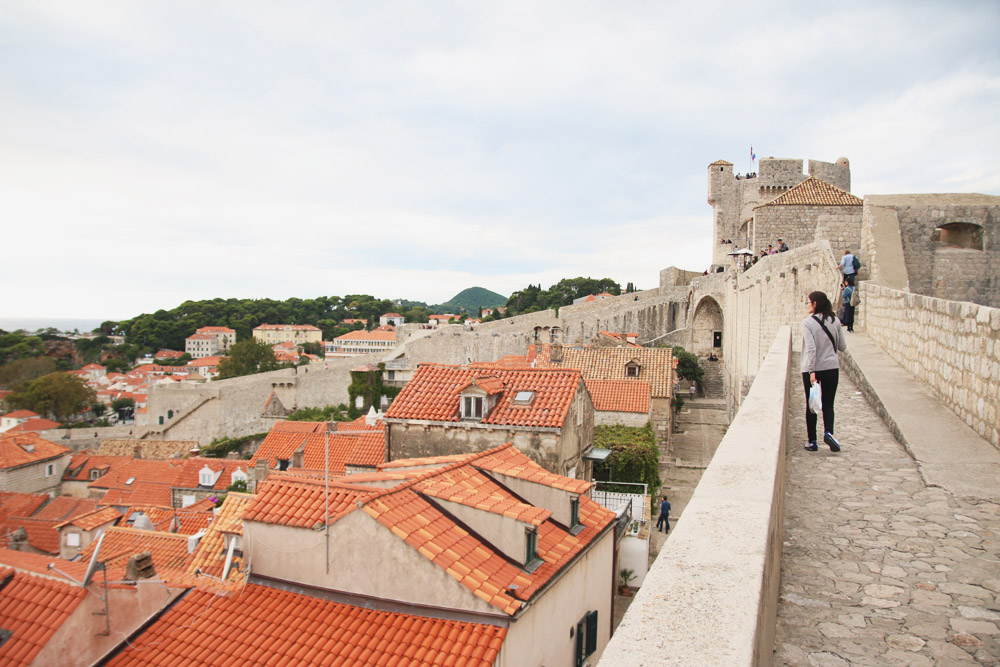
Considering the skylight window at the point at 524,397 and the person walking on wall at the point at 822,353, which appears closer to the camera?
the person walking on wall at the point at 822,353

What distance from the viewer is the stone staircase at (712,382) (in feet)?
102

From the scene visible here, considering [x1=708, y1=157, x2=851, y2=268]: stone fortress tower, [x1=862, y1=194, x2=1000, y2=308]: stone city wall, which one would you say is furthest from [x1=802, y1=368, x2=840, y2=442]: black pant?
[x1=708, y1=157, x2=851, y2=268]: stone fortress tower

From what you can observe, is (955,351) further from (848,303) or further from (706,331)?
(706,331)

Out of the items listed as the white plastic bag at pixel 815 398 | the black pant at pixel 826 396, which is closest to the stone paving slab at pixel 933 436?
the black pant at pixel 826 396

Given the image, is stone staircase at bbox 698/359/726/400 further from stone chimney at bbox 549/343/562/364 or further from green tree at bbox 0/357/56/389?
green tree at bbox 0/357/56/389

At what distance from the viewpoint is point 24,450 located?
101ft

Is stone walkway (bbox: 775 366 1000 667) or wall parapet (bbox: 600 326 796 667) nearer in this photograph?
wall parapet (bbox: 600 326 796 667)

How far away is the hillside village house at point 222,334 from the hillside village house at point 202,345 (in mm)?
746

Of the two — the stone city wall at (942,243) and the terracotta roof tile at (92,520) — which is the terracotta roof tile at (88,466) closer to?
the terracotta roof tile at (92,520)

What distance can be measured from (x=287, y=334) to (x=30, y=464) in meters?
76.4

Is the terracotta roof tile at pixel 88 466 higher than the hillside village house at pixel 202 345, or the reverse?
the hillside village house at pixel 202 345

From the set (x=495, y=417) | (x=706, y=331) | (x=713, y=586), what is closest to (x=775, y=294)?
(x=495, y=417)

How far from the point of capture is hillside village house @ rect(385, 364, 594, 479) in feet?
37.4

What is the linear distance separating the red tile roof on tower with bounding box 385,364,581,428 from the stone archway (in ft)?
81.7
